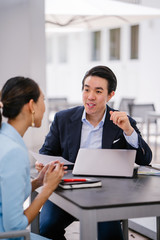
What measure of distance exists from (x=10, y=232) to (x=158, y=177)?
91cm

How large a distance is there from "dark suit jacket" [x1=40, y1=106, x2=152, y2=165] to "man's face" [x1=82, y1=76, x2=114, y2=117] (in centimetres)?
9

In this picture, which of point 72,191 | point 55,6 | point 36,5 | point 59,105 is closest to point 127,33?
point 59,105

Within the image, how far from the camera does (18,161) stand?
5.67 feet

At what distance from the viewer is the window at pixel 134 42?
41.4ft

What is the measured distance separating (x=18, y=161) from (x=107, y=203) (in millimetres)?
389

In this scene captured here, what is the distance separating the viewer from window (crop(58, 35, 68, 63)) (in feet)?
52.8

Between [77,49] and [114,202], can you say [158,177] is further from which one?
[77,49]

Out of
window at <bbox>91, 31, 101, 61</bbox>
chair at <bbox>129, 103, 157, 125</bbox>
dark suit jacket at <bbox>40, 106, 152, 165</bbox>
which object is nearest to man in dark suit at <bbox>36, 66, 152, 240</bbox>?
dark suit jacket at <bbox>40, 106, 152, 165</bbox>

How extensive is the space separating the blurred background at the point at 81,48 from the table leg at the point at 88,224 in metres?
4.25

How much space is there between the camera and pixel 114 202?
5.82 ft

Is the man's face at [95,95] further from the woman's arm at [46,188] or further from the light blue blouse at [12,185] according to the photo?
the light blue blouse at [12,185]

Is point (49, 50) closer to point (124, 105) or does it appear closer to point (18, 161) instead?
point (124, 105)

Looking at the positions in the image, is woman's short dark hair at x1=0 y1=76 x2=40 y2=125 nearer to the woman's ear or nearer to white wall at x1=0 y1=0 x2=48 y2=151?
the woman's ear

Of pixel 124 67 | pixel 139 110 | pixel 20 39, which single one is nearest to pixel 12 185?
pixel 20 39
